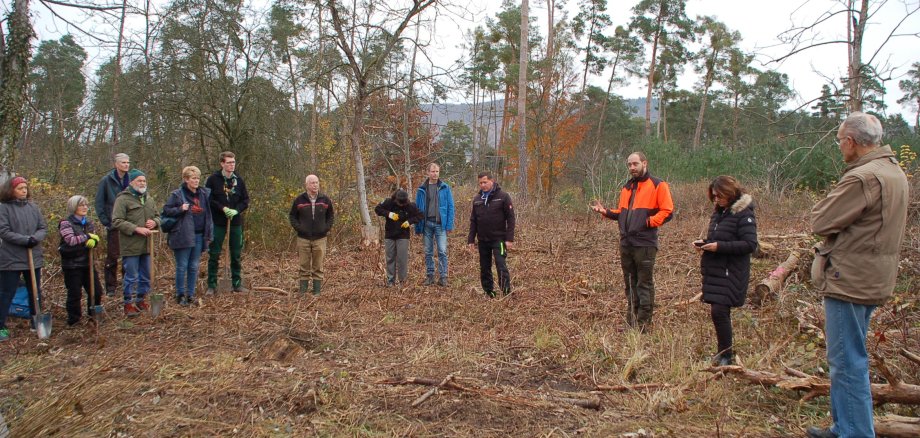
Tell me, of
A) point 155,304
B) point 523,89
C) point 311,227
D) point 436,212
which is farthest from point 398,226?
point 523,89

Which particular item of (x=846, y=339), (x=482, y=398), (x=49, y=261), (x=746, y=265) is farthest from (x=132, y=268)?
(x=846, y=339)

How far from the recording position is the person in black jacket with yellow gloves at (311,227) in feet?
24.1

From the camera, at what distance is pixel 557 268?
29.1 feet

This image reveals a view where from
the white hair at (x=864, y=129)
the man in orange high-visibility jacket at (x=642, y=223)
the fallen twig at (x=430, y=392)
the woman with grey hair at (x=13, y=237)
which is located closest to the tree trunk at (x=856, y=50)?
the man in orange high-visibility jacket at (x=642, y=223)

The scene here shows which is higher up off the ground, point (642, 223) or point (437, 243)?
point (642, 223)

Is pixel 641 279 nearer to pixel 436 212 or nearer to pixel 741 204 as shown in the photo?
pixel 741 204

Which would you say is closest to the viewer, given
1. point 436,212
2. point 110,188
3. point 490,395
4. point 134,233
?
point 490,395

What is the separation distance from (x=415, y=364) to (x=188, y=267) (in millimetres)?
3729

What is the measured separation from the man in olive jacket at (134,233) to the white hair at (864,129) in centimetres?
642

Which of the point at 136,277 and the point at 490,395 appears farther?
the point at 136,277

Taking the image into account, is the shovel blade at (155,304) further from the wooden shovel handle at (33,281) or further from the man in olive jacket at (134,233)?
the wooden shovel handle at (33,281)

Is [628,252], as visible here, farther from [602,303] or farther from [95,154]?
[95,154]

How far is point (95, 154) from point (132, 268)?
30.8 feet

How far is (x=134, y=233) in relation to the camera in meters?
6.18
